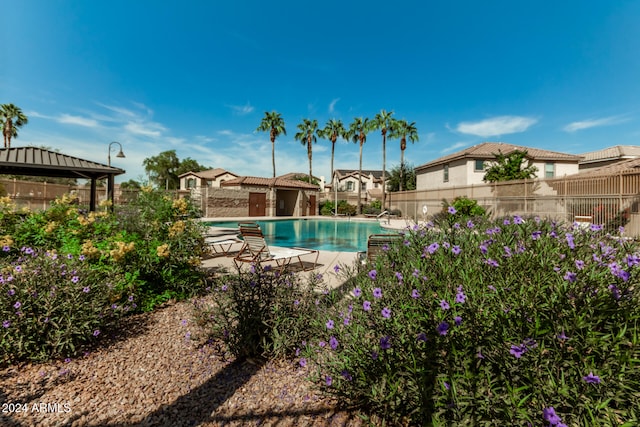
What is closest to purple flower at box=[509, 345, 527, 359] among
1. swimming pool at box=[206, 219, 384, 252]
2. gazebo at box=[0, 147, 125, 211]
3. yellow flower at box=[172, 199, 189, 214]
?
yellow flower at box=[172, 199, 189, 214]

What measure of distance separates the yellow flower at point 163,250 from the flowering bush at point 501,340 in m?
3.00

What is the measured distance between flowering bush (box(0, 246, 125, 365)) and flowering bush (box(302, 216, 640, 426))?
8.19 ft

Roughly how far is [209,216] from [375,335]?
26.6 meters

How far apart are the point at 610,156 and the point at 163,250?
120 feet

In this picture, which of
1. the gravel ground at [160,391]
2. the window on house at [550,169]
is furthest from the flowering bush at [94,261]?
the window on house at [550,169]

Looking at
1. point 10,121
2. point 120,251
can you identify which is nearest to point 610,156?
point 120,251

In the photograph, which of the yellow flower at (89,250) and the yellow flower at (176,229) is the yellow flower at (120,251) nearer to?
the yellow flower at (89,250)

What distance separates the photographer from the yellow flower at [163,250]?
4176mm

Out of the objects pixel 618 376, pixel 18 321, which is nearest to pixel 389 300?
pixel 618 376

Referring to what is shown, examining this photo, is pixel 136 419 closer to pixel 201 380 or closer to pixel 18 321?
pixel 201 380

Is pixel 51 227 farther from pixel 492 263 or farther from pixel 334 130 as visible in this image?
pixel 334 130

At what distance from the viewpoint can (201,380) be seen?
2.63 m

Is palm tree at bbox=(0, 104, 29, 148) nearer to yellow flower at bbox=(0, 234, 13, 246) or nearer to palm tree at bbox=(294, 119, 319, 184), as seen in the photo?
palm tree at bbox=(294, 119, 319, 184)

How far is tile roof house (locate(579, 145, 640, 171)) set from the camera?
26.4 metres
